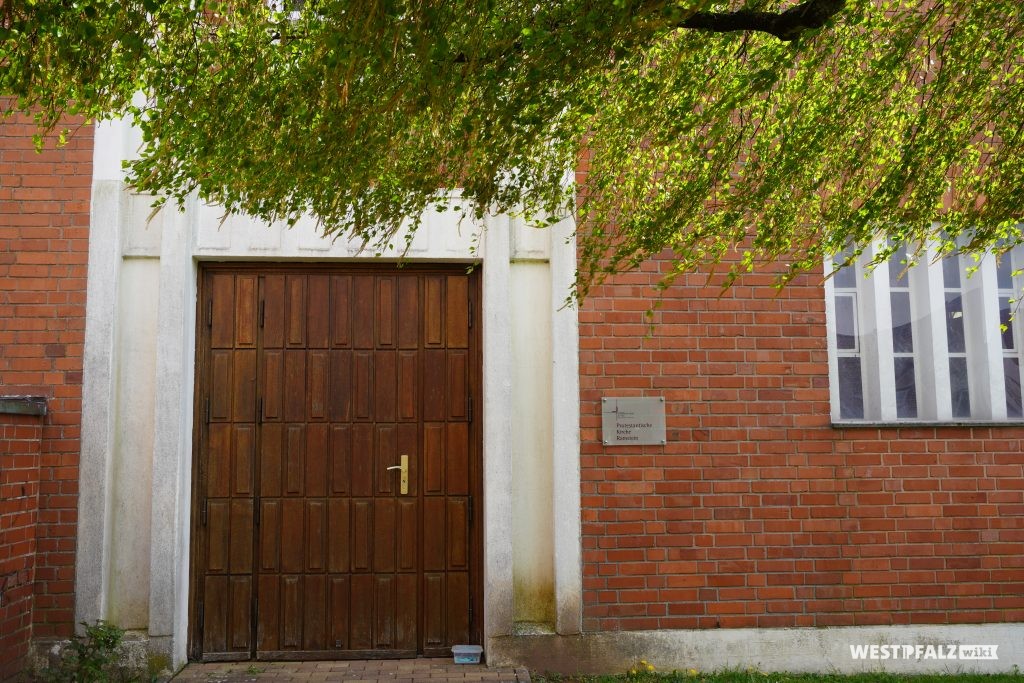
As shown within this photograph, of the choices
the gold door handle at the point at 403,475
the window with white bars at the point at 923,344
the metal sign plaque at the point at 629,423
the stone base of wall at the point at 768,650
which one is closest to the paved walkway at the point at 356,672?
the stone base of wall at the point at 768,650

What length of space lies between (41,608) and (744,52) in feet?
17.7

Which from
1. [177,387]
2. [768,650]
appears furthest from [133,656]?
[768,650]

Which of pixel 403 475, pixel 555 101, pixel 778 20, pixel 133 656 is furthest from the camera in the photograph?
pixel 403 475

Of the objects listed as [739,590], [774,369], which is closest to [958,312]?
[774,369]

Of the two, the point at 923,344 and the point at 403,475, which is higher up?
the point at 923,344

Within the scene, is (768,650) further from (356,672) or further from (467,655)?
(356,672)

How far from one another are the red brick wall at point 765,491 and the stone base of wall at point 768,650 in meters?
0.08

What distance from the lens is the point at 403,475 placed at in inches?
241

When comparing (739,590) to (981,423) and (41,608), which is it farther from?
(41,608)

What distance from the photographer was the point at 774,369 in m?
6.16

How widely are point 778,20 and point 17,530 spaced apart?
17.1 feet

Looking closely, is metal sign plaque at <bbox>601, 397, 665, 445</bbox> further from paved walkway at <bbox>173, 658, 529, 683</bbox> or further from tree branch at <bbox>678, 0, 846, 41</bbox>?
tree branch at <bbox>678, 0, 846, 41</bbox>

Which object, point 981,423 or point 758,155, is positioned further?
point 981,423

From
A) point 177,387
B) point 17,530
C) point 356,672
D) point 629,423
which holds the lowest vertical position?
point 356,672
